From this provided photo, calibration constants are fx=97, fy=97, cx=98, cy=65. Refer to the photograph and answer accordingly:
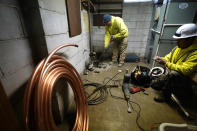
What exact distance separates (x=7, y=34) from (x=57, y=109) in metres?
Answer: 0.99

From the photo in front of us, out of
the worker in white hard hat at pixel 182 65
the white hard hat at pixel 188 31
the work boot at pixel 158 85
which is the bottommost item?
the work boot at pixel 158 85

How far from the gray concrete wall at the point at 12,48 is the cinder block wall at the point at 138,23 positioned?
11.3 feet

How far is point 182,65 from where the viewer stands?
149 cm

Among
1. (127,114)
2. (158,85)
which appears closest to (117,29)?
(158,85)

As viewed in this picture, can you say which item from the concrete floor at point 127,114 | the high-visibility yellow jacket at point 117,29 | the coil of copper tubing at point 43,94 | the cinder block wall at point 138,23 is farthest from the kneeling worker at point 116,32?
the coil of copper tubing at point 43,94

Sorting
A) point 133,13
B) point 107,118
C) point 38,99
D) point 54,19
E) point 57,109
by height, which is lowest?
point 107,118

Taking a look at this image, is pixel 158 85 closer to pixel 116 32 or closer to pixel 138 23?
pixel 116 32

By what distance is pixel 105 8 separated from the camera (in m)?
3.50

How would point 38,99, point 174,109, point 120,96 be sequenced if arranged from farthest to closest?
point 120,96 < point 174,109 < point 38,99

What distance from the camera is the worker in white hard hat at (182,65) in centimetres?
142

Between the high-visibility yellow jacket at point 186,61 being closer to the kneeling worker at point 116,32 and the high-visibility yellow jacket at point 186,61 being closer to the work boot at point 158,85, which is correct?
the work boot at point 158,85

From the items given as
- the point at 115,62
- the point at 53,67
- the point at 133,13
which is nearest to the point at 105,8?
the point at 133,13

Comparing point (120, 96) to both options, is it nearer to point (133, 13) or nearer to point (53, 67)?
point (53, 67)

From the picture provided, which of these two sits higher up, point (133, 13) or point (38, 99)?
point (133, 13)
